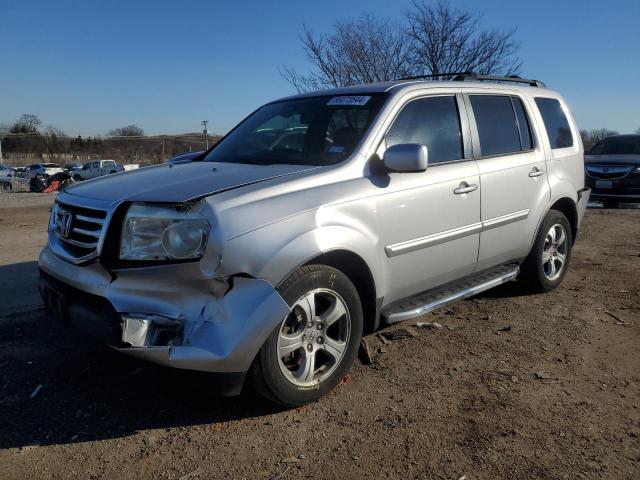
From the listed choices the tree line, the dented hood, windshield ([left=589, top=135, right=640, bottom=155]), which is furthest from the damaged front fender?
the tree line

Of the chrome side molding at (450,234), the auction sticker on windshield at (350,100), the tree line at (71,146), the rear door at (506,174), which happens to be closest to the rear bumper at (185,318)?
the chrome side molding at (450,234)

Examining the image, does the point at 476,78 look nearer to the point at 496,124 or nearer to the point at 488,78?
the point at 488,78

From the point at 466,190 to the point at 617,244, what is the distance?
5.17m

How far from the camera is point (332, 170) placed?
3.25m

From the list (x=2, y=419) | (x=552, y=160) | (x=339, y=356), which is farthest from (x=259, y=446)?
(x=552, y=160)

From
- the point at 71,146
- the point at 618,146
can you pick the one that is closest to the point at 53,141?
the point at 71,146

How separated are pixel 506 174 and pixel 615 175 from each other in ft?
31.6

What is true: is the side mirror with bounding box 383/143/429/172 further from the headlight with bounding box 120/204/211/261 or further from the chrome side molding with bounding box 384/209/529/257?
the headlight with bounding box 120/204/211/261

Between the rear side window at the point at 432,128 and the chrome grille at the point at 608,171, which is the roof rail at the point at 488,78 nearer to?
the rear side window at the point at 432,128

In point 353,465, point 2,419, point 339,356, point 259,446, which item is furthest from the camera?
point 339,356

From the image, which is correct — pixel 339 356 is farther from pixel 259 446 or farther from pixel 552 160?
pixel 552 160

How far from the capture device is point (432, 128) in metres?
3.96

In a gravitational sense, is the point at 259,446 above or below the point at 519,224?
below

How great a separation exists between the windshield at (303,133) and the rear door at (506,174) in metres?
1.09
